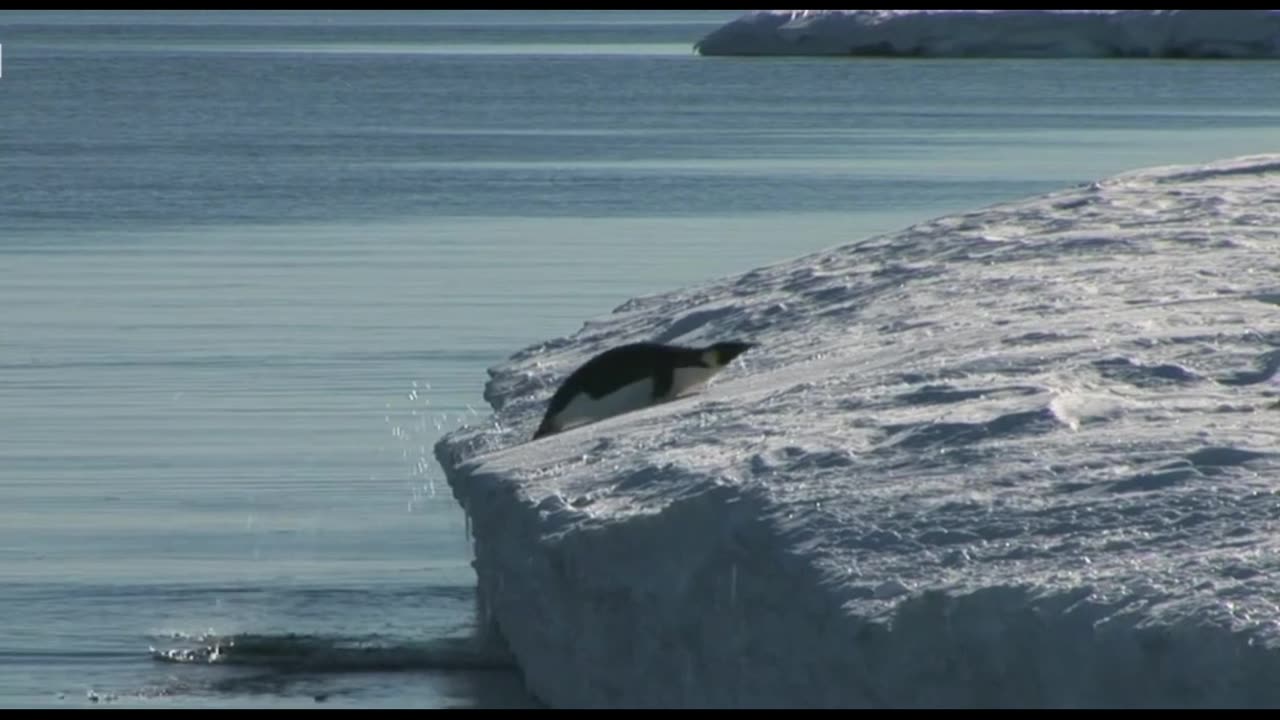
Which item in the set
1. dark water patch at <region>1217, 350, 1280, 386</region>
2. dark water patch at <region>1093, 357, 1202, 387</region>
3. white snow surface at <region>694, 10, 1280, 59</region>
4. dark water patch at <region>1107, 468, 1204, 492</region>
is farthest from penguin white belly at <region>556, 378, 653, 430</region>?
white snow surface at <region>694, 10, 1280, 59</region>

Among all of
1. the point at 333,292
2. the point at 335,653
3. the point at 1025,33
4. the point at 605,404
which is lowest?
the point at 1025,33

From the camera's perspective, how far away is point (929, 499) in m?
5.49

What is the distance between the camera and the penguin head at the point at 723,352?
776 centimetres

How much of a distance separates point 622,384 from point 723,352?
43 centimetres

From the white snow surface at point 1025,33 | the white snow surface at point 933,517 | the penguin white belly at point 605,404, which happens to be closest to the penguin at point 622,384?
the penguin white belly at point 605,404

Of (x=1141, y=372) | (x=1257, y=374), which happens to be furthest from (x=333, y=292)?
(x=1257, y=374)

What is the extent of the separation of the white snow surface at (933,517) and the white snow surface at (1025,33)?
51.6m

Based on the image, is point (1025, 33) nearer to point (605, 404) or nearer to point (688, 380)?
point (688, 380)

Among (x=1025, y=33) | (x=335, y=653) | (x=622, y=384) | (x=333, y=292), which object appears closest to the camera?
(x=335, y=653)

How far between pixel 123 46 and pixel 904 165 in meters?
71.8

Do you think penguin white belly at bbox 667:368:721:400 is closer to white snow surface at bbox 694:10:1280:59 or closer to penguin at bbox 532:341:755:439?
penguin at bbox 532:341:755:439

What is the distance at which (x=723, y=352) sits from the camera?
7902mm

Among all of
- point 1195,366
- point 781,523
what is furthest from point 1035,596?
point 1195,366

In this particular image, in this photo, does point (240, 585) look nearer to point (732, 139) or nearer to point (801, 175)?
point (801, 175)
